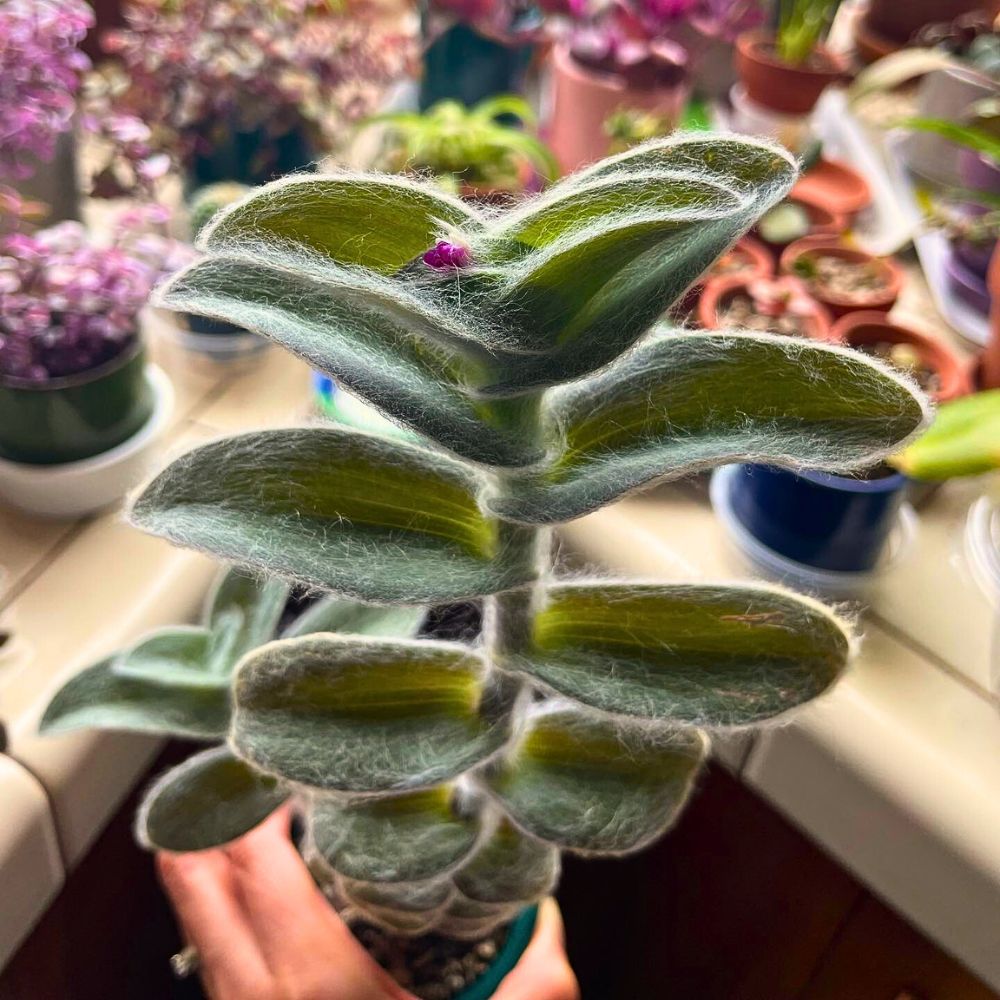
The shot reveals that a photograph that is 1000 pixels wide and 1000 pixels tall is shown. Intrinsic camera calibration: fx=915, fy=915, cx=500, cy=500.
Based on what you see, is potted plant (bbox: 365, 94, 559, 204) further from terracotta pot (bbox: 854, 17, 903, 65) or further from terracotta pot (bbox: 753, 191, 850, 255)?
terracotta pot (bbox: 854, 17, 903, 65)

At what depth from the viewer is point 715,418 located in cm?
29

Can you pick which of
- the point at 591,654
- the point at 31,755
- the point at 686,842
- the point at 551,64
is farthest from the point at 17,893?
the point at 551,64

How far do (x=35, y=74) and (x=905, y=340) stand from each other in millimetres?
683

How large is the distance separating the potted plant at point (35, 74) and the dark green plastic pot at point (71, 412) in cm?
11

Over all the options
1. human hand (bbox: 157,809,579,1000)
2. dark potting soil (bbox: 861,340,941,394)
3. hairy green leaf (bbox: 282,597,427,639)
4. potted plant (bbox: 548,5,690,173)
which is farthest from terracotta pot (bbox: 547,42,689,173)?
human hand (bbox: 157,809,579,1000)

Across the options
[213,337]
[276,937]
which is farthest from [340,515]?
[213,337]

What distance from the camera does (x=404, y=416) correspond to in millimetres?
266

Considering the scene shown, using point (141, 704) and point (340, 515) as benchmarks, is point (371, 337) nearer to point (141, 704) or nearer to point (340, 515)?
point (340, 515)

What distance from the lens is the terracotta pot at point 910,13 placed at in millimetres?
1254

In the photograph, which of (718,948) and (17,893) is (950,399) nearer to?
(718,948)

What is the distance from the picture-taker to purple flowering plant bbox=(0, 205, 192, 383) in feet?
1.89

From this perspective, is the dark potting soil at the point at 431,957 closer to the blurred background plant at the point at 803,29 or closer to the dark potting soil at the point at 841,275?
the dark potting soil at the point at 841,275

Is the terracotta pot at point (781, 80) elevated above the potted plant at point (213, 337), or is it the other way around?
the terracotta pot at point (781, 80)

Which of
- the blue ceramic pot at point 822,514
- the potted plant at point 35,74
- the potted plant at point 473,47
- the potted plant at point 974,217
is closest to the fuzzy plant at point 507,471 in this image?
the blue ceramic pot at point 822,514
